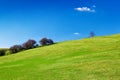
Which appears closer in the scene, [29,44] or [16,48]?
[16,48]

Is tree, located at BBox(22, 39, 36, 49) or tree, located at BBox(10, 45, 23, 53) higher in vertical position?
tree, located at BBox(22, 39, 36, 49)

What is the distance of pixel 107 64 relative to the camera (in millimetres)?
34938

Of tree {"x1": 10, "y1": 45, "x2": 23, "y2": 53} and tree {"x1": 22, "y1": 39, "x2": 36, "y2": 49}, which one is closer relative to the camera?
tree {"x1": 10, "y1": 45, "x2": 23, "y2": 53}

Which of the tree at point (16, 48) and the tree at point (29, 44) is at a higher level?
the tree at point (29, 44)

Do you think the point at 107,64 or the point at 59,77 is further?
the point at 107,64

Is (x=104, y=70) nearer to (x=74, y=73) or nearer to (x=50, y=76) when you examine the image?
(x=74, y=73)

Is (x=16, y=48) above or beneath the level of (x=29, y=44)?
beneath

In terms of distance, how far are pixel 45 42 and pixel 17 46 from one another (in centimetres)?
869

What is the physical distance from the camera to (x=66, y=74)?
3148cm

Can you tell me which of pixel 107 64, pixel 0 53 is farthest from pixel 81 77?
pixel 0 53

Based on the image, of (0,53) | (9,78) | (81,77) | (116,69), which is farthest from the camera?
(0,53)

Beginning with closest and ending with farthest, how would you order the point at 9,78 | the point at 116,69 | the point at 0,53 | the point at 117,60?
the point at 116,69 → the point at 9,78 → the point at 117,60 → the point at 0,53

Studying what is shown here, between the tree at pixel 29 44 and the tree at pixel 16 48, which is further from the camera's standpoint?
the tree at pixel 29 44

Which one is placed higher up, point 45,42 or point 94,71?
point 45,42
